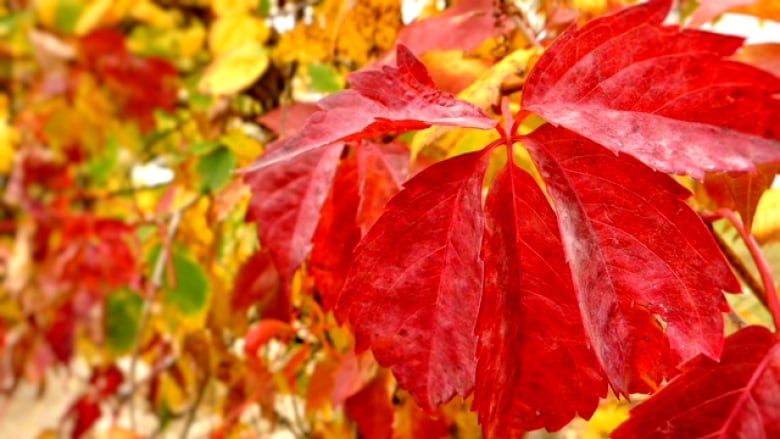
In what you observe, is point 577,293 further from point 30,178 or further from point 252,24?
point 30,178

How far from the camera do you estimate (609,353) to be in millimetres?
302

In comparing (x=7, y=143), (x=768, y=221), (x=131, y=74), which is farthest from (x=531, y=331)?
(x=7, y=143)

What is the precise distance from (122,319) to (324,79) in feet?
2.80

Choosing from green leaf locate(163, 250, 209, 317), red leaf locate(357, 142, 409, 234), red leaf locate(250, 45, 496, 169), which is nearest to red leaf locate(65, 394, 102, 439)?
Answer: green leaf locate(163, 250, 209, 317)

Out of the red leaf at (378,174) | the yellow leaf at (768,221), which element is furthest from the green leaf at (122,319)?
the yellow leaf at (768,221)

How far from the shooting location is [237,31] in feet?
3.06

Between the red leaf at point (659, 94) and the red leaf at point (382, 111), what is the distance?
36 millimetres

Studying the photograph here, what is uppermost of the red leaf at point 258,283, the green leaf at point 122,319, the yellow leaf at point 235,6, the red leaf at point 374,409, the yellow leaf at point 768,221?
the yellow leaf at point 235,6

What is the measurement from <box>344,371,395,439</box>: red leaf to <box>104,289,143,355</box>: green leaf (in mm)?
929

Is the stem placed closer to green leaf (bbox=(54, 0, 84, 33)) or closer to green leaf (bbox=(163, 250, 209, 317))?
green leaf (bbox=(163, 250, 209, 317))

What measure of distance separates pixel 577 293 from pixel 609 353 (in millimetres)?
29

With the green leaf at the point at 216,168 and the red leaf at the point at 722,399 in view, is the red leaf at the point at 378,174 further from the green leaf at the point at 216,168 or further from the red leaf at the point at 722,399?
the green leaf at the point at 216,168

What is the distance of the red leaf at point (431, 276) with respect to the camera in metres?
0.33

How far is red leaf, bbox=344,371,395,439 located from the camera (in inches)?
21.8
